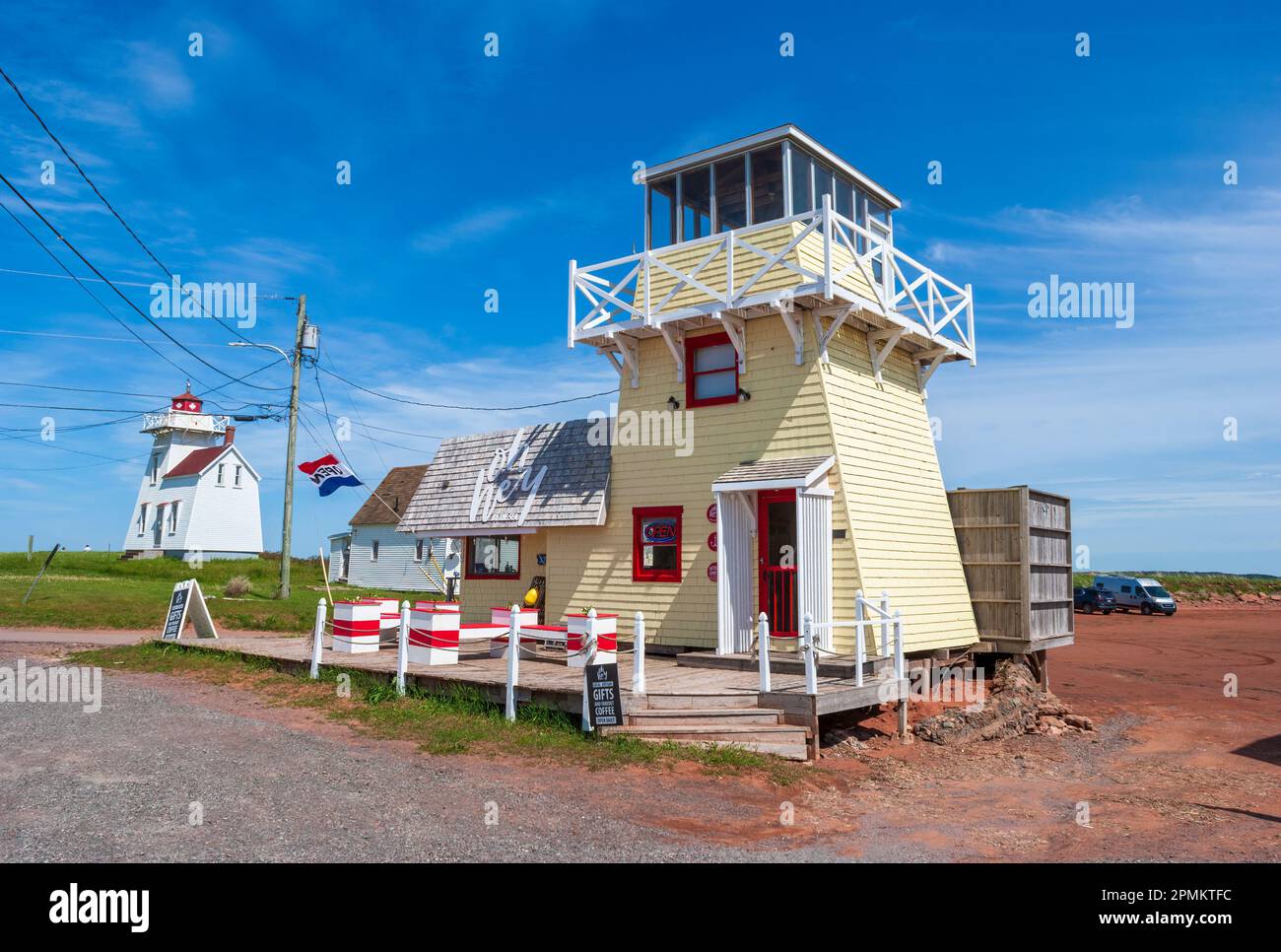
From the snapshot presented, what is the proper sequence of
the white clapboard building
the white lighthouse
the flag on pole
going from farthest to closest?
the white lighthouse → the white clapboard building → the flag on pole

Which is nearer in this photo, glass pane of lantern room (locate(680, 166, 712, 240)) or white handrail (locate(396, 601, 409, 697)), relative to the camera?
white handrail (locate(396, 601, 409, 697))

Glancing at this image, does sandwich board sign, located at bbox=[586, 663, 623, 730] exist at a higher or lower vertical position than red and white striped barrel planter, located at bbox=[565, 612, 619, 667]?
lower

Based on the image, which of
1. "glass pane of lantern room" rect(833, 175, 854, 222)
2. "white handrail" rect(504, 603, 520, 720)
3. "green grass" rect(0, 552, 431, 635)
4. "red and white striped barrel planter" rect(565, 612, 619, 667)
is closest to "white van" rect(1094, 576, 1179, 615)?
"green grass" rect(0, 552, 431, 635)

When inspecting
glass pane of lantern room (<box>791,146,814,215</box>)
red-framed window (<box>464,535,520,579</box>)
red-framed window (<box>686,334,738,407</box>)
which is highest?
glass pane of lantern room (<box>791,146,814,215</box>)

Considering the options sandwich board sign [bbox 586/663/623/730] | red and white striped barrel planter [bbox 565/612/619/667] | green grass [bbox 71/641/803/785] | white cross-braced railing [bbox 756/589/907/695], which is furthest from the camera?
red and white striped barrel planter [bbox 565/612/619/667]

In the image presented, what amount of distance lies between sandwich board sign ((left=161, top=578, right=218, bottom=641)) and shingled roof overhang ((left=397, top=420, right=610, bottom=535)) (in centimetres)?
468

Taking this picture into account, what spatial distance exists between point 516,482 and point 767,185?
7630 mm

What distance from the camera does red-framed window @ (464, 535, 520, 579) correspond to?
1942 centimetres

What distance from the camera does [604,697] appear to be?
10930 millimetres

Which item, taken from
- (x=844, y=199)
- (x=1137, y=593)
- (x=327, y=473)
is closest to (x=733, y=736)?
(x=844, y=199)

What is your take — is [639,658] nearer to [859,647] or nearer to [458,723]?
[458,723]

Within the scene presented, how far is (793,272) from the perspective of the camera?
14.6 metres

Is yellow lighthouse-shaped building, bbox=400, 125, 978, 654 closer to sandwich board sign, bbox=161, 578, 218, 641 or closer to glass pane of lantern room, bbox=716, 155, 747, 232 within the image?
glass pane of lantern room, bbox=716, 155, 747, 232
